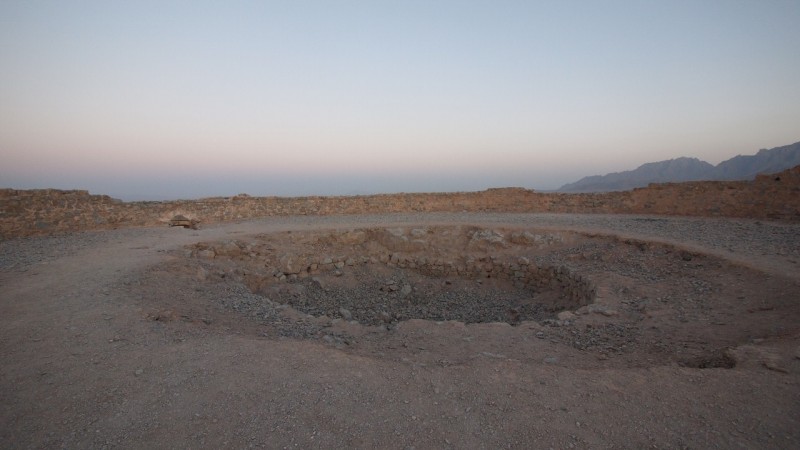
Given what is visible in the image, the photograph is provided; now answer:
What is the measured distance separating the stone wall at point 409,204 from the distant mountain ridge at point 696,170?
86.1ft

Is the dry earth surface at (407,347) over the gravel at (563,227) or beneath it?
beneath

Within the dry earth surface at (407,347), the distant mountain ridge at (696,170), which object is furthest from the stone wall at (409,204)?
the distant mountain ridge at (696,170)

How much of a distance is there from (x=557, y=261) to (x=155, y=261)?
9.82 m

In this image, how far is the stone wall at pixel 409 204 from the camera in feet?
36.8

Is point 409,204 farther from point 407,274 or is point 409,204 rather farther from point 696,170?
point 696,170

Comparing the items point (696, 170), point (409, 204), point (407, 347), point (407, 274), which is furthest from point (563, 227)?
point (696, 170)

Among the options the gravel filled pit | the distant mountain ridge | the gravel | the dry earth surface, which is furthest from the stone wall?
the distant mountain ridge

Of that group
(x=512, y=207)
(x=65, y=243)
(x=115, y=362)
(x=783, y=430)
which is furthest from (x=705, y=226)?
(x=65, y=243)

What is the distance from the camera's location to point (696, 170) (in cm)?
6444

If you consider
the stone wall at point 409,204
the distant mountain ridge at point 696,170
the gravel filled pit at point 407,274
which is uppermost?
the distant mountain ridge at point 696,170

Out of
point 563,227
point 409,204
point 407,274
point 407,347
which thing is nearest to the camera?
point 407,347

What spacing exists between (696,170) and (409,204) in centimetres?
7117

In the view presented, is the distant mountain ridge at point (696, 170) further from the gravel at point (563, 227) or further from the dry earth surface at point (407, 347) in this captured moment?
the dry earth surface at point (407, 347)

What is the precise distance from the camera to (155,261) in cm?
796
